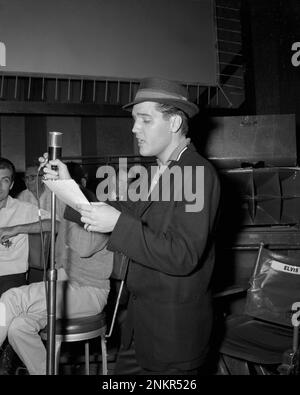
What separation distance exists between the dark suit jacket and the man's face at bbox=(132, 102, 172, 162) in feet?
0.33

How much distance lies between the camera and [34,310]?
7.84ft

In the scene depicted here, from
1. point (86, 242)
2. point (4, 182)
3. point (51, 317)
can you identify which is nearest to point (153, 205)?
point (51, 317)

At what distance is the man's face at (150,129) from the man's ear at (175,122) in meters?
0.02

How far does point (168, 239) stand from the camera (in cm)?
129

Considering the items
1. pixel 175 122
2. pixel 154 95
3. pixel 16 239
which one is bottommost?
pixel 16 239

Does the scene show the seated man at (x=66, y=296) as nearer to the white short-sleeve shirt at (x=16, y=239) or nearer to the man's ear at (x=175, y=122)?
the white short-sleeve shirt at (x=16, y=239)

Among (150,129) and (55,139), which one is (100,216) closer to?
(55,139)

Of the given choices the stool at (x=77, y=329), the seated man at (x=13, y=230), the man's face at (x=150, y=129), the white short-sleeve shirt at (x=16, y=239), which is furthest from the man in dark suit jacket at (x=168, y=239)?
the white short-sleeve shirt at (x=16, y=239)

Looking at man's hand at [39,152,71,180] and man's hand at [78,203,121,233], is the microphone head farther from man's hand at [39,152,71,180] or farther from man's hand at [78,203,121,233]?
man's hand at [78,203,121,233]

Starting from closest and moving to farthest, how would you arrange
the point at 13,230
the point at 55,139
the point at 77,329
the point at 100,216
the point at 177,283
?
the point at 100,216 < the point at 55,139 < the point at 177,283 < the point at 77,329 < the point at 13,230

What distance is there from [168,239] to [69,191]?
37cm
